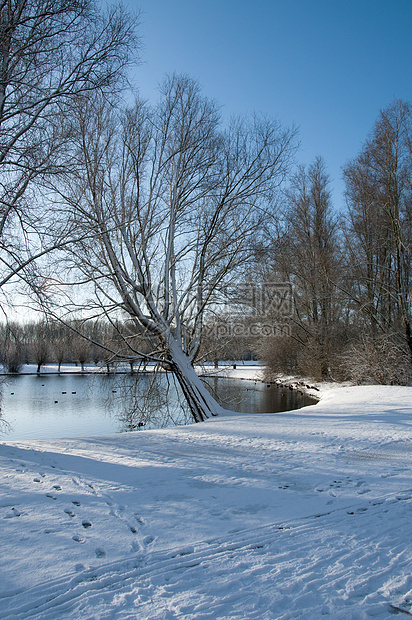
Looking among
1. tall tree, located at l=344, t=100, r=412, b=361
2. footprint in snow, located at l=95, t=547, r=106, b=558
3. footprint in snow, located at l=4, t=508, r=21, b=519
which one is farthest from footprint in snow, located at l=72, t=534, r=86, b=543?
tall tree, located at l=344, t=100, r=412, b=361

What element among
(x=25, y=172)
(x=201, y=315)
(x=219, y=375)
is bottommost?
(x=219, y=375)

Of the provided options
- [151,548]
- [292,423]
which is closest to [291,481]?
[151,548]

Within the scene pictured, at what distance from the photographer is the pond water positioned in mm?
9883

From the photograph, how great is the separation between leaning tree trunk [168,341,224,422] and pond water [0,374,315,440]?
44 cm

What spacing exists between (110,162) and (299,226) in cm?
1657

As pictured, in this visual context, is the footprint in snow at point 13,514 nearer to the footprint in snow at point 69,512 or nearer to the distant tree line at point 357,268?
the footprint in snow at point 69,512

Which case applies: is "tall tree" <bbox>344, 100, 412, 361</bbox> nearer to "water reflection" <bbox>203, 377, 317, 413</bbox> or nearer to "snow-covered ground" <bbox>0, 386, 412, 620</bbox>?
"water reflection" <bbox>203, 377, 317, 413</bbox>

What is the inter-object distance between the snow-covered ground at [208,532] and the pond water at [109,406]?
13.0 feet

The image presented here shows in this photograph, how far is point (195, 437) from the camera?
6.88m

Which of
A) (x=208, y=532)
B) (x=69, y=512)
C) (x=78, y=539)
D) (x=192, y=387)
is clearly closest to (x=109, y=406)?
(x=192, y=387)

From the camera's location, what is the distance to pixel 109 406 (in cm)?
990

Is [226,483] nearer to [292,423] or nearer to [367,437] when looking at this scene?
[367,437]

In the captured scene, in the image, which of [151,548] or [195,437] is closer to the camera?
[151,548]

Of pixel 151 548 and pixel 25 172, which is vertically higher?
pixel 25 172
